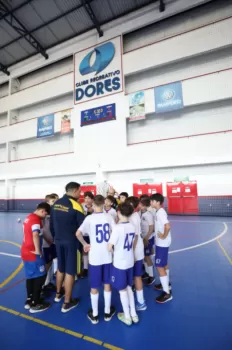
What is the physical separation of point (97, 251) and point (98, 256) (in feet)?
0.21

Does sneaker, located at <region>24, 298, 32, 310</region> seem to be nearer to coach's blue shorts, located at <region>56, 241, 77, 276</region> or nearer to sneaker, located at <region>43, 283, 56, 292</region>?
sneaker, located at <region>43, 283, 56, 292</region>

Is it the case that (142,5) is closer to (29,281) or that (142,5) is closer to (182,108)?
(182,108)

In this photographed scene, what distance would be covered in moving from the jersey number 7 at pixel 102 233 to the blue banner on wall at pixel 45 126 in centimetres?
1439

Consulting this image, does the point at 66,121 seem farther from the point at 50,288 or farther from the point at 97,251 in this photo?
the point at 97,251

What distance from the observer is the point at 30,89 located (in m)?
16.8

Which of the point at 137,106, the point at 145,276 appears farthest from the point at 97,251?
the point at 137,106

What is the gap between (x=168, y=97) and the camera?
11.6 metres

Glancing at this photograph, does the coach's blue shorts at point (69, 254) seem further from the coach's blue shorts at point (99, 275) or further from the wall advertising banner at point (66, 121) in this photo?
the wall advertising banner at point (66, 121)

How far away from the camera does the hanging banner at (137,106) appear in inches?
488

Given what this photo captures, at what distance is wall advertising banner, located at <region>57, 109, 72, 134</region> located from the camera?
14664 mm

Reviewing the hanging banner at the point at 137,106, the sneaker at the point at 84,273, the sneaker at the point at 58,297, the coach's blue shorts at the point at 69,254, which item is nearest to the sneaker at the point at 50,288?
the sneaker at the point at 58,297

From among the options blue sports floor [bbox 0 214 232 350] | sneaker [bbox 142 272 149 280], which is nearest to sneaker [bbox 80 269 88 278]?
blue sports floor [bbox 0 214 232 350]

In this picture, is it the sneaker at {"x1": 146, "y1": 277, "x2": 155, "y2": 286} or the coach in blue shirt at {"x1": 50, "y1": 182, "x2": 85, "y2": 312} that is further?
the sneaker at {"x1": 146, "y1": 277, "x2": 155, "y2": 286}

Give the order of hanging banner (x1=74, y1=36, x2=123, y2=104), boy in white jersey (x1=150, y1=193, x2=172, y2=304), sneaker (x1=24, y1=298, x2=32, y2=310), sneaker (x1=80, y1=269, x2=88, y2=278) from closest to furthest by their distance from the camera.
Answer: sneaker (x1=24, y1=298, x2=32, y2=310) → boy in white jersey (x1=150, y1=193, x2=172, y2=304) → sneaker (x1=80, y1=269, x2=88, y2=278) → hanging banner (x1=74, y1=36, x2=123, y2=104)
